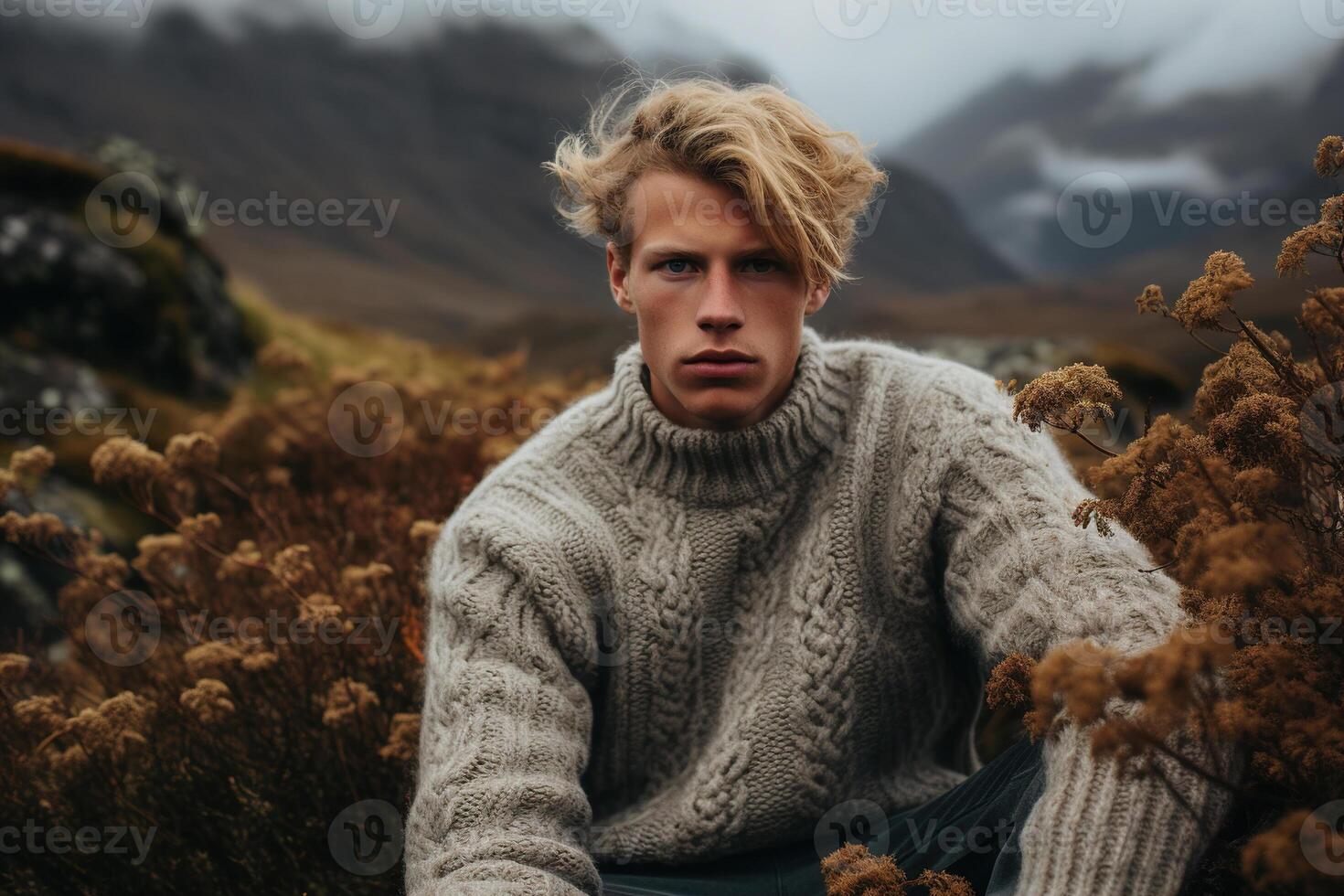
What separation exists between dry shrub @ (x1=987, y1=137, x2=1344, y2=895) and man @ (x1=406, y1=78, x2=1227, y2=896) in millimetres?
388

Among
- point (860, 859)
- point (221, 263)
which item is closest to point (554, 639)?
point (860, 859)

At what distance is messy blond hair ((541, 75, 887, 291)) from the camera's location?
8.52 ft

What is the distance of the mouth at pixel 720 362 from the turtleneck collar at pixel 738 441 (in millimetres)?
184

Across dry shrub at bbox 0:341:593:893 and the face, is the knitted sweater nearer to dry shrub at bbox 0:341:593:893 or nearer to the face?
the face

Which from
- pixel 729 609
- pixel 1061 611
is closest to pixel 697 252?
pixel 729 609

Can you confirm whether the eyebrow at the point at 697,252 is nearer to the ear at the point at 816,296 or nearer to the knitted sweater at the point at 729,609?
the ear at the point at 816,296

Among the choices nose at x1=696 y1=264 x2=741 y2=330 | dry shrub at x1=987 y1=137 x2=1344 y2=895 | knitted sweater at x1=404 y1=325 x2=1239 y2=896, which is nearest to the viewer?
dry shrub at x1=987 y1=137 x2=1344 y2=895

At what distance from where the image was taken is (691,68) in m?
3.12

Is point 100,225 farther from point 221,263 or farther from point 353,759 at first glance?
point 353,759

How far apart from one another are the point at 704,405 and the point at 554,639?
0.68 meters

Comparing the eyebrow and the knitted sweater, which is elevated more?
the eyebrow

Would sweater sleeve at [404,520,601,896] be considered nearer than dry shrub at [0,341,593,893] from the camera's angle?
Yes

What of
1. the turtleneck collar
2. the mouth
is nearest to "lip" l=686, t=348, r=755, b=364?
the mouth

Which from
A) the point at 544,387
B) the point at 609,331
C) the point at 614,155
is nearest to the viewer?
the point at 614,155
